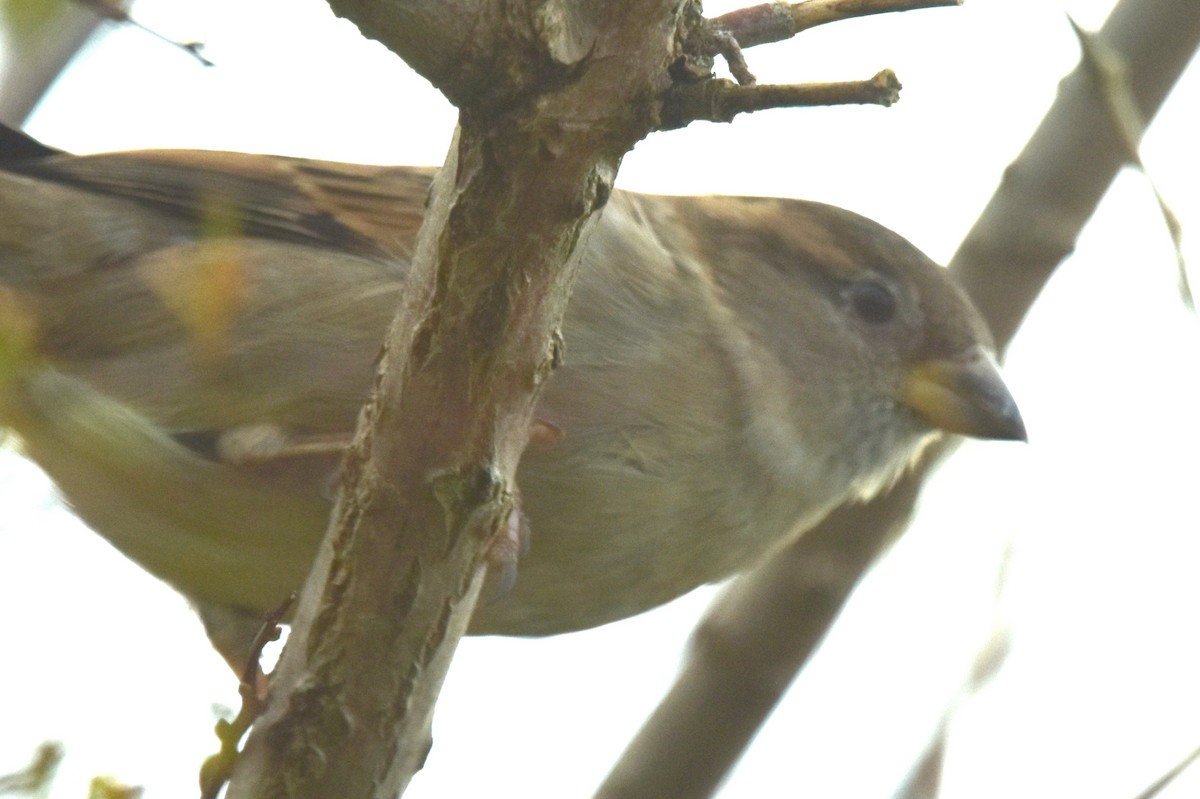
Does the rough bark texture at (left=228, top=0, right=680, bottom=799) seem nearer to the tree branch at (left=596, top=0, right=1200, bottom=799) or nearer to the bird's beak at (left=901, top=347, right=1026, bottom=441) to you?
the tree branch at (left=596, top=0, right=1200, bottom=799)

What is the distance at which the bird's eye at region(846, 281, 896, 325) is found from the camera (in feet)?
13.1

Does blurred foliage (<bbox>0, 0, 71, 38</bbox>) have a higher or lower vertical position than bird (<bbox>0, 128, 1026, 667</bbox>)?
higher

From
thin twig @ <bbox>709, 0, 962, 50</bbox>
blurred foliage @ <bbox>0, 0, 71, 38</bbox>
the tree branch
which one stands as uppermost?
blurred foliage @ <bbox>0, 0, 71, 38</bbox>

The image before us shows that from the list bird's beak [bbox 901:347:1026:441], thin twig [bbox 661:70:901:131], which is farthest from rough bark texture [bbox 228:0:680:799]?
bird's beak [bbox 901:347:1026:441]

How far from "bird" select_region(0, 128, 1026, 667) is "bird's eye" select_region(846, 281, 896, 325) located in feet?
0.61

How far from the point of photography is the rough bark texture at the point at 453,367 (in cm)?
185

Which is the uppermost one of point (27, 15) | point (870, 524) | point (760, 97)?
point (27, 15)

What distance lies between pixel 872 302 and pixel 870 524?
68cm

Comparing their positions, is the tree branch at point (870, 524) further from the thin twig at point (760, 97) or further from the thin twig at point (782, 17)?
the thin twig at point (760, 97)

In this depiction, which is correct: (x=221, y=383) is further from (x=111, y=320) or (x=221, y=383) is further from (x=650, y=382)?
(x=650, y=382)

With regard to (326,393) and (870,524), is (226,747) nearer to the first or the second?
(326,393)

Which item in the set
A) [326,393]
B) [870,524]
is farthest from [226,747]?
[870,524]

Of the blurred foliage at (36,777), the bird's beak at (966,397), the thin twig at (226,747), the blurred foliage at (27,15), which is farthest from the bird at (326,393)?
the blurred foliage at (27,15)

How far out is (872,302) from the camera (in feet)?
13.2
